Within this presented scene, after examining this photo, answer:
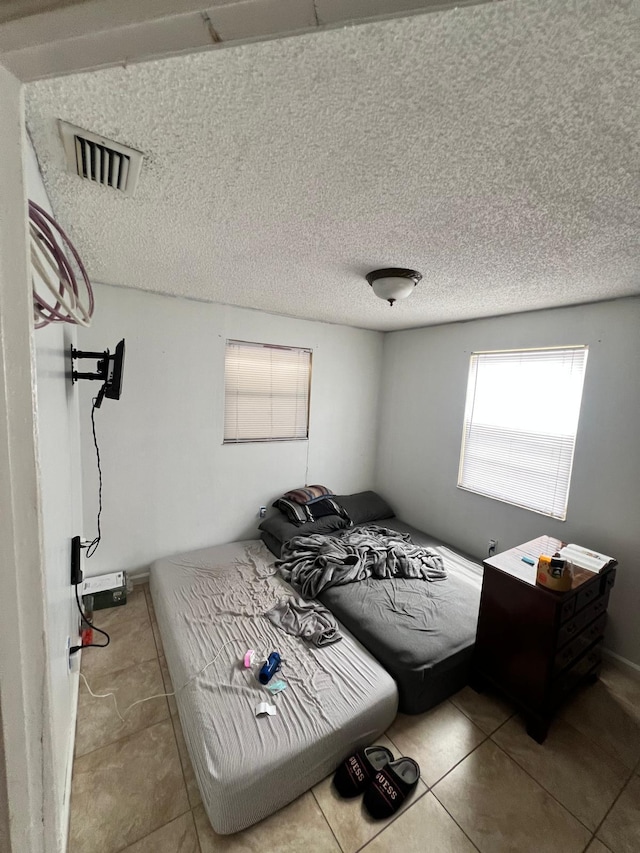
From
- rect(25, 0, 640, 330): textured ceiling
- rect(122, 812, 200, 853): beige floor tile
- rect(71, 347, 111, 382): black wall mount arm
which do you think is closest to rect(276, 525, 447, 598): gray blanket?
rect(122, 812, 200, 853): beige floor tile

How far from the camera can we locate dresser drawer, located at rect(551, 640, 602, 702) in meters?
1.73

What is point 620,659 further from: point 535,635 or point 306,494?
point 306,494

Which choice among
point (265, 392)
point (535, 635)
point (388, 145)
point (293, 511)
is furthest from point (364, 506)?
point (388, 145)

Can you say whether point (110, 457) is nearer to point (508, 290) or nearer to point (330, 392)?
point (330, 392)

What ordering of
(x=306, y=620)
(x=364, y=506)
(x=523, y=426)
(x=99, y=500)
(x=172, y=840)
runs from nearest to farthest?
(x=172, y=840) → (x=306, y=620) → (x=99, y=500) → (x=523, y=426) → (x=364, y=506)

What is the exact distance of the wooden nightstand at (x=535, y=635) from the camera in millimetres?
1675

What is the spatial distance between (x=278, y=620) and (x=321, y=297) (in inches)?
89.6

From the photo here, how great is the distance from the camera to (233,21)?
1.27 ft

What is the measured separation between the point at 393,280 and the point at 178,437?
2.11 m

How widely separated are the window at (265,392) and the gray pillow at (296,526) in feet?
2.64

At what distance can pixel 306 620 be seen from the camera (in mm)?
2135

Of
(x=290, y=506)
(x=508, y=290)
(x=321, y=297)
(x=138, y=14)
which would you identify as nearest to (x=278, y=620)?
(x=290, y=506)

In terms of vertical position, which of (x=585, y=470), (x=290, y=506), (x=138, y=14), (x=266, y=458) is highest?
(x=138, y=14)

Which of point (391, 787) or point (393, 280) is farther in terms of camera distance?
point (393, 280)
